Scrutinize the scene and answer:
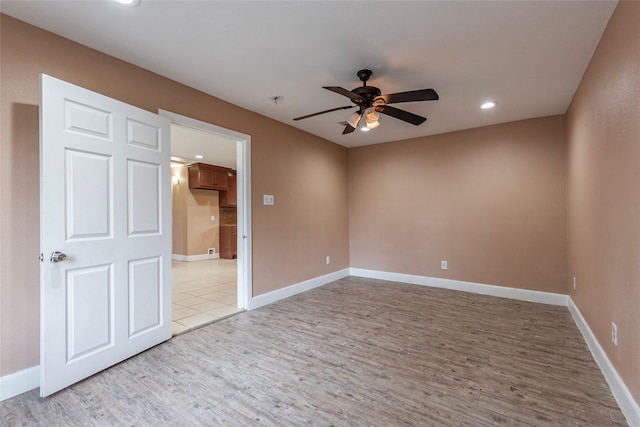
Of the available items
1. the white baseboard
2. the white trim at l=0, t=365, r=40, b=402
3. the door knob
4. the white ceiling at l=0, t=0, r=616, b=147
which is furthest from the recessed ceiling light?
the white baseboard

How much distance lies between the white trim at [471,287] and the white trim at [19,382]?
4329 millimetres

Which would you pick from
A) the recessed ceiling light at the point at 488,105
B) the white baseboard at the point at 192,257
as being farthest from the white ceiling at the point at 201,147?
the recessed ceiling light at the point at 488,105

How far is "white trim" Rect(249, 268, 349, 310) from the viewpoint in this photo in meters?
3.68

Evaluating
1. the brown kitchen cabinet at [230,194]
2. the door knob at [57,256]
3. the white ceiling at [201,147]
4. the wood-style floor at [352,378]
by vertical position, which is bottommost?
the wood-style floor at [352,378]

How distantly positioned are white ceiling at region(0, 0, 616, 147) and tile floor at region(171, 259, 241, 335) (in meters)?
2.49

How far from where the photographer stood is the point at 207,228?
7902 mm

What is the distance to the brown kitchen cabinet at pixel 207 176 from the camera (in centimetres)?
716

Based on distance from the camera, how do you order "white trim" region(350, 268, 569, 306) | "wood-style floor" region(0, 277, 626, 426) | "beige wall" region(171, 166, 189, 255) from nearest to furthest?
1. "wood-style floor" region(0, 277, 626, 426)
2. "white trim" region(350, 268, 569, 306)
3. "beige wall" region(171, 166, 189, 255)

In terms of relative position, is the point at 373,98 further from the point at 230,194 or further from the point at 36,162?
the point at 230,194

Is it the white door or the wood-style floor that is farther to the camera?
the white door

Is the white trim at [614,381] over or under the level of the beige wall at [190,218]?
under

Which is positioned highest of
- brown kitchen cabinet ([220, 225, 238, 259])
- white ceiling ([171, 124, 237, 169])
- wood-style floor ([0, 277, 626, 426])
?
white ceiling ([171, 124, 237, 169])

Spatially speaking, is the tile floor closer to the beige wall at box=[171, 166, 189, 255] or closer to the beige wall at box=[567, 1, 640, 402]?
the beige wall at box=[171, 166, 189, 255]

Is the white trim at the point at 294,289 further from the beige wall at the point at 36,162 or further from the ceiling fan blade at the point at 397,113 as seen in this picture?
the ceiling fan blade at the point at 397,113
